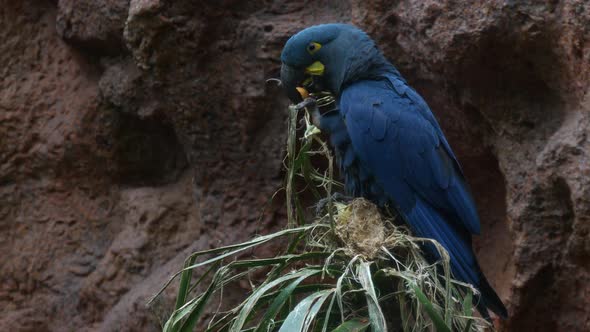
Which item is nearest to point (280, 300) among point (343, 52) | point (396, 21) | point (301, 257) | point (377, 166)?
point (301, 257)

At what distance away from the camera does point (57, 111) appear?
3008mm

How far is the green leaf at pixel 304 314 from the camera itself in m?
1.45

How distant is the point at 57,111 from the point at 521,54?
175cm

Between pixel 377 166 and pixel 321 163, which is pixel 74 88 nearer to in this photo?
pixel 321 163

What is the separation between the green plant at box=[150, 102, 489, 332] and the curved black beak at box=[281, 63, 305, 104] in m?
0.31

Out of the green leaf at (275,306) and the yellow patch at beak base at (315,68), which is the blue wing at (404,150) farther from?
the green leaf at (275,306)

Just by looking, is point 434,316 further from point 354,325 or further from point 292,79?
point 292,79

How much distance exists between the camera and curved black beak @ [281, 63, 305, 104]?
2150 millimetres

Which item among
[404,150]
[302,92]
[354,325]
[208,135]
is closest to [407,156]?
[404,150]

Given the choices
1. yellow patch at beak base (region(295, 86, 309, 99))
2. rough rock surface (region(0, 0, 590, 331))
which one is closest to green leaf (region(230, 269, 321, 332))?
yellow patch at beak base (region(295, 86, 309, 99))

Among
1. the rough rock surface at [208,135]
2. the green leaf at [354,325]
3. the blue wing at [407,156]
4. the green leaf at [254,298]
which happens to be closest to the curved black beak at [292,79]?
the blue wing at [407,156]

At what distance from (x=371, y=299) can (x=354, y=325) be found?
7 cm

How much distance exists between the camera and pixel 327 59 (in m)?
2.17

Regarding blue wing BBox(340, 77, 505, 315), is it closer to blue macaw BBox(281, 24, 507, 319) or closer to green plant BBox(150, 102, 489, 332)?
blue macaw BBox(281, 24, 507, 319)
